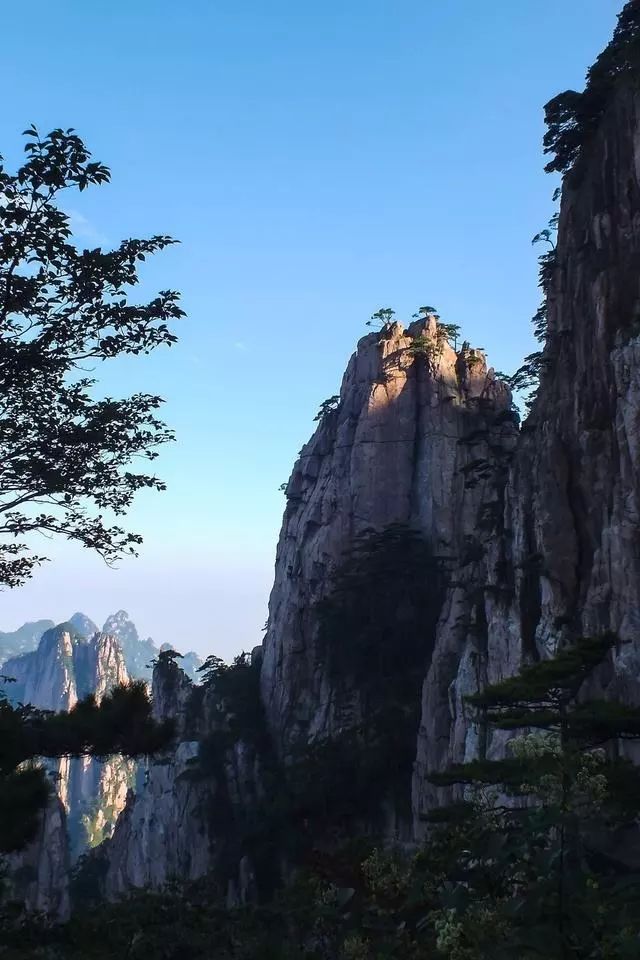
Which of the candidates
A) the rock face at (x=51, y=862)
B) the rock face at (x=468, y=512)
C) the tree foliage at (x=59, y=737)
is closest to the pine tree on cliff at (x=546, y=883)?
the tree foliage at (x=59, y=737)

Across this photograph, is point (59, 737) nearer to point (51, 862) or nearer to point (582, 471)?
point (582, 471)

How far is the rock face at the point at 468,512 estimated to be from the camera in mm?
24922

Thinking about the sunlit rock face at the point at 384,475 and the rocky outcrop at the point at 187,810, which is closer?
the rocky outcrop at the point at 187,810

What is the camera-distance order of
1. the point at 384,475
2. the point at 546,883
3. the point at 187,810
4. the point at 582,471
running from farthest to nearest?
the point at 187,810, the point at 384,475, the point at 582,471, the point at 546,883

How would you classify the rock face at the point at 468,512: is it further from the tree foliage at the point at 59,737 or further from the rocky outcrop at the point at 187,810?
the tree foliage at the point at 59,737

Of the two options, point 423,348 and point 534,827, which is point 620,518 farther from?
point 423,348

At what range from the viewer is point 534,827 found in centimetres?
564

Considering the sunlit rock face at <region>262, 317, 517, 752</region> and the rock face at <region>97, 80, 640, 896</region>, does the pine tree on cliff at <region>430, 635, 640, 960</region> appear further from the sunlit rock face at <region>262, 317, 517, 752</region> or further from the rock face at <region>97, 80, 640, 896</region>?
the sunlit rock face at <region>262, 317, 517, 752</region>

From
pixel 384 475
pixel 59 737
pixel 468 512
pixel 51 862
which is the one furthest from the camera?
pixel 51 862

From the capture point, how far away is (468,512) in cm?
4397

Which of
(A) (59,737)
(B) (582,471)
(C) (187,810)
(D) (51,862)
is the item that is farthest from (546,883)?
(D) (51,862)

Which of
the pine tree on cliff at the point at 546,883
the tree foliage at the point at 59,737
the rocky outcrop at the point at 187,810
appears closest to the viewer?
the pine tree on cliff at the point at 546,883

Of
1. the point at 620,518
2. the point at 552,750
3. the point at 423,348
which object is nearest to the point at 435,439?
the point at 423,348

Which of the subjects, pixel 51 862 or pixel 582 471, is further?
pixel 51 862
